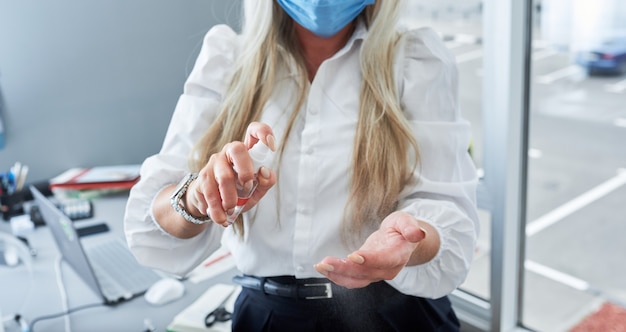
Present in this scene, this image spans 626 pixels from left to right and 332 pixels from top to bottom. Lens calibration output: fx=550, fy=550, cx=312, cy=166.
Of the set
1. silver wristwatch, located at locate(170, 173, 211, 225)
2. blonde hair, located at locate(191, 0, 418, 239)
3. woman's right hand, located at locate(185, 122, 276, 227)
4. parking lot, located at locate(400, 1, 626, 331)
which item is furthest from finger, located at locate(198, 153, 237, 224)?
parking lot, located at locate(400, 1, 626, 331)

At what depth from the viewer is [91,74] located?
1896mm

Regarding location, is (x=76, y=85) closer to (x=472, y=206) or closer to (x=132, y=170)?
(x=132, y=170)

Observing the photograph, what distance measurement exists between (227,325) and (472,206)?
60 cm

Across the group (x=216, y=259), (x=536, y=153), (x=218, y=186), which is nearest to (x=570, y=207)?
(x=536, y=153)

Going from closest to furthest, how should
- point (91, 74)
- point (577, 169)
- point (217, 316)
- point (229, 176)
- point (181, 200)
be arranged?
point (229, 176)
point (181, 200)
point (217, 316)
point (91, 74)
point (577, 169)

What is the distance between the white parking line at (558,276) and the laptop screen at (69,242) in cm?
157

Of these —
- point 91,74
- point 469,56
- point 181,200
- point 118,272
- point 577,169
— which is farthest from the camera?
point 577,169

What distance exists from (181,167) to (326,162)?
253 mm

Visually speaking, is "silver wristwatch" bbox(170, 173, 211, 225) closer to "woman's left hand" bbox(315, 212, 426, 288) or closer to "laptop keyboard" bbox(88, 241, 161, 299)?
"woman's left hand" bbox(315, 212, 426, 288)

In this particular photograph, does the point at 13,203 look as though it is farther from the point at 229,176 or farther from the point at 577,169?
the point at 577,169

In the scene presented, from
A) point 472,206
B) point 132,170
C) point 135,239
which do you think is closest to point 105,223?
point 132,170

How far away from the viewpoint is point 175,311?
4.19ft

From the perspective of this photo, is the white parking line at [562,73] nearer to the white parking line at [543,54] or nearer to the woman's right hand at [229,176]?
the white parking line at [543,54]

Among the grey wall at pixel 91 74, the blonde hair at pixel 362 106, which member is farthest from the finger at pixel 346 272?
the grey wall at pixel 91 74
